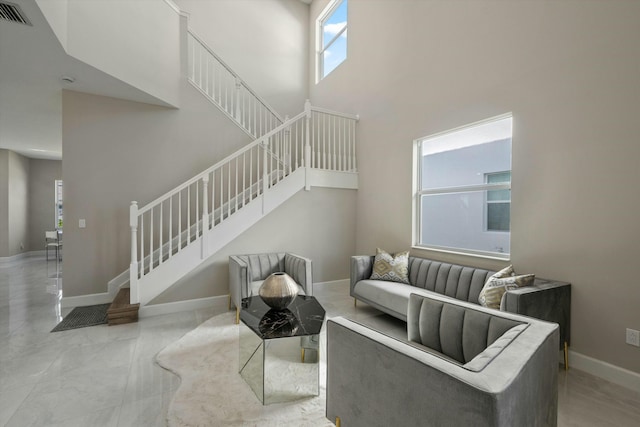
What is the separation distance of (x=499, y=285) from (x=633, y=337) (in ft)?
3.05

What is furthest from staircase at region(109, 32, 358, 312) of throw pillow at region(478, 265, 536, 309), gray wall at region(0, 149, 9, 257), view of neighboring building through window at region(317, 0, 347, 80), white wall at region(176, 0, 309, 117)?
gray wall at region(0, 149, 9, 257)

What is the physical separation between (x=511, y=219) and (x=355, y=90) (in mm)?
3546

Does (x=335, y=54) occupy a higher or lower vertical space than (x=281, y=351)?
higher

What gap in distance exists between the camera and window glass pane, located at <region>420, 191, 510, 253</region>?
344 centimetres

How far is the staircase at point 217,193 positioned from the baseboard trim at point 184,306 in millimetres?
153

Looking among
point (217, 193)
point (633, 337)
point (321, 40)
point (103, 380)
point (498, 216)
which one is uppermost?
point (321, 40)

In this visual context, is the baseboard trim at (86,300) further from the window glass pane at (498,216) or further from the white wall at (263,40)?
the window glass pane at (498,216)

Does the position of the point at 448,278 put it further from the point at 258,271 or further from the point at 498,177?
the point at 258,271

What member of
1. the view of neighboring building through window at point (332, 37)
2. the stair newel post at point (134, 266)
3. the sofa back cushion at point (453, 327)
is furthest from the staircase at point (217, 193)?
the sofa back cushion at point (453, 327)

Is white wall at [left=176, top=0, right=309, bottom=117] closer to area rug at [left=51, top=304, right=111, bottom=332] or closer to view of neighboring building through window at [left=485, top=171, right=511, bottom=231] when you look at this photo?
view of neighboring building through window at [left=485, top=171, right=511, bottom=231]

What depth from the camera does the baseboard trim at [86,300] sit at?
4148 millimetres

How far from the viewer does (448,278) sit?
3.38 m

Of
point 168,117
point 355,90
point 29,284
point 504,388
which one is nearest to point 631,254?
point 504,388

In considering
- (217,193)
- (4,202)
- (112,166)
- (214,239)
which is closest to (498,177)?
(214,239)
